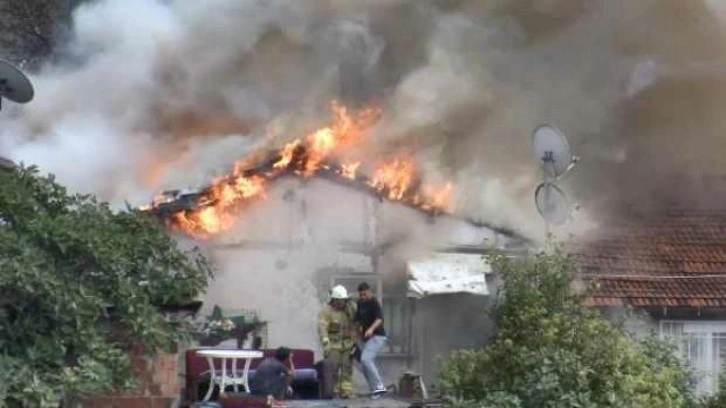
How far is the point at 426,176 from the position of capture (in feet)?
57.3

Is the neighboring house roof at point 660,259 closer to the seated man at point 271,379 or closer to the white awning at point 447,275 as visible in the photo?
the white awning at point 447,275

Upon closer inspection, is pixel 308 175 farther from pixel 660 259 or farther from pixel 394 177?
pixel 660 259

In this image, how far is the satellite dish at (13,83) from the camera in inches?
437

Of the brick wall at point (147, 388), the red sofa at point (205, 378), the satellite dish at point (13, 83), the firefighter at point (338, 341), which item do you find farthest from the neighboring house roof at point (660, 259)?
the satellite dish at point (13, 83)

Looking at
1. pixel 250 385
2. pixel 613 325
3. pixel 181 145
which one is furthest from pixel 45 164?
pixel 613 325

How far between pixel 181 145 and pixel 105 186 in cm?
150

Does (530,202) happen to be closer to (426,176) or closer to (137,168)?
(426,176)

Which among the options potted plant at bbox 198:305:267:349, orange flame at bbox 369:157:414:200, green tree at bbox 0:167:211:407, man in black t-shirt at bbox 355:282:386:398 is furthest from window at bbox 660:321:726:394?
green tree at bbox 0:167:211:407

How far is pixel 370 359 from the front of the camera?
1315 cm

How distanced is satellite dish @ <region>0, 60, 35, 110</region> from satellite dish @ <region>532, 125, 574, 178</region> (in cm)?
576

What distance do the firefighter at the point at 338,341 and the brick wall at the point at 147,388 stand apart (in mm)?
3256

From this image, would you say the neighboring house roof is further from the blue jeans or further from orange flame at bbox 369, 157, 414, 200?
the blue jeans

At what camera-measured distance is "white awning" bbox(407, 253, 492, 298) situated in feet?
52.5

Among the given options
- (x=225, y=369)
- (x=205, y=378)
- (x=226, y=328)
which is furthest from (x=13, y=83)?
(x=226, y=328)
